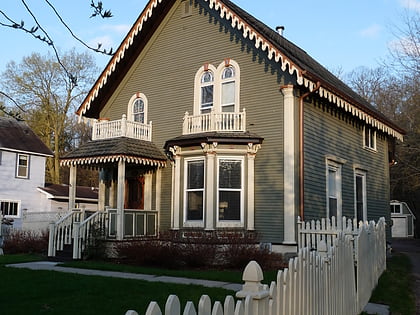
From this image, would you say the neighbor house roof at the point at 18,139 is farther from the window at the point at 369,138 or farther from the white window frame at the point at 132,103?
the window at the point at 369,138

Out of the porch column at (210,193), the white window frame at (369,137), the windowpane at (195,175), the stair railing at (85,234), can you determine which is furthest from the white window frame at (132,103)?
the white window frame at (369,137)

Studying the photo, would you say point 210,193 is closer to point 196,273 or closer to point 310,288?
point 196,273

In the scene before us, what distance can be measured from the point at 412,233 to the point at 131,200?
3852 centimetres

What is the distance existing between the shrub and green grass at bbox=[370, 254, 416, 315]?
12.3 m

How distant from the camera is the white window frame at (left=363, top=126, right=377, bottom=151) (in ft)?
67.5

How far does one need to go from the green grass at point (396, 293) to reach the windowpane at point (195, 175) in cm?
641

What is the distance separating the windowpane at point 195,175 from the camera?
16.2m

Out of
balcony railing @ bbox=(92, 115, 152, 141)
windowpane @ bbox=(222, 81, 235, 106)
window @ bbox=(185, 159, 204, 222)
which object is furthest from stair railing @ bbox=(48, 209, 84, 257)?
windowpane @ bbox=(222, 81, 235, 106)

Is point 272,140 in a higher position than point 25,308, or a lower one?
higher

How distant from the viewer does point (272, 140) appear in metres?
15.6

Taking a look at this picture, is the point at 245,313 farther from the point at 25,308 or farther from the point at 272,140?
the point at 272,140

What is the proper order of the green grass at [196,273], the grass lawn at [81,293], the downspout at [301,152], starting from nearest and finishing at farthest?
the grass lawn at [81,293] → the green grass at [196,273] → the downspout at [301,152]

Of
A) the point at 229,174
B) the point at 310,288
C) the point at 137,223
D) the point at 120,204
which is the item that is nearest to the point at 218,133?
the point at 229,174

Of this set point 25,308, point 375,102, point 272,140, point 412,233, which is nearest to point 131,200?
point 272,140
